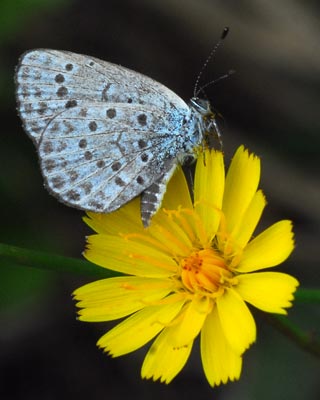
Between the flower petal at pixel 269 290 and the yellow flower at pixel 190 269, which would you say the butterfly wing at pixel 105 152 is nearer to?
the yellow flower at pixel 190 269

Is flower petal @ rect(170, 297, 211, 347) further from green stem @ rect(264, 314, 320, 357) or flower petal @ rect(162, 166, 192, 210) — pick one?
flower petal @ rect(162, 166, 192, 210)

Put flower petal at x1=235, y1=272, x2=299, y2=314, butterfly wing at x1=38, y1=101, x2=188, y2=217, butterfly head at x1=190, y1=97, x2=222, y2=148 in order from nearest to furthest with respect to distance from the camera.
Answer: flower petal at x1=235, y1=272, x2=299, y2=314 < butterfly wing at x1=38, y1=101, x2=188, y2=217 < butterfly head at x1=190, y1=97, x2=222, y2=148

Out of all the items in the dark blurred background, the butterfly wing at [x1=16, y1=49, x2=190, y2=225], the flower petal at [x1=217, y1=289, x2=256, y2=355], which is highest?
the butterfly wing at [x1=16, y1=49, x2=190, y2=225]

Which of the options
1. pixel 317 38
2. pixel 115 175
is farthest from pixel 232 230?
pixel 317 38

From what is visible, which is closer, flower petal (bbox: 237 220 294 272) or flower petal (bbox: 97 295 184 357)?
flower petal (bbox: 237 220 294 272)

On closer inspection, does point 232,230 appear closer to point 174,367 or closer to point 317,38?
point 174,367

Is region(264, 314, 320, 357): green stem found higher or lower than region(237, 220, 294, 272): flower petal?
lower

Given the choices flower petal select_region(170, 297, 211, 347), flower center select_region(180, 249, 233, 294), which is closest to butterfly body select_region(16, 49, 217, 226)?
flower center select_region(180, 249, 233, 294)

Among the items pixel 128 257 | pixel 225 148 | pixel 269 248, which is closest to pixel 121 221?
pixel 128 257
